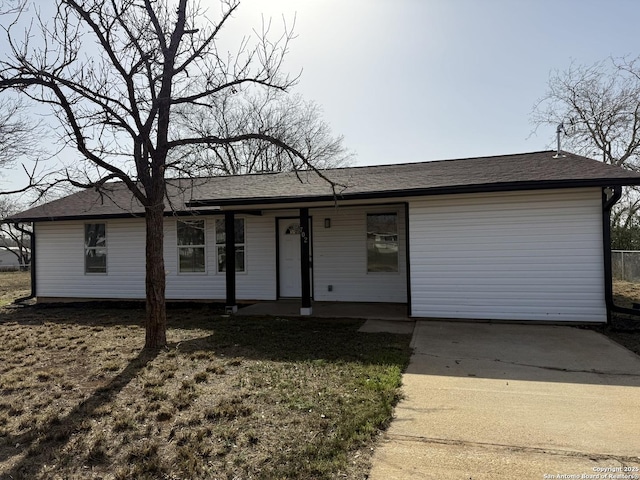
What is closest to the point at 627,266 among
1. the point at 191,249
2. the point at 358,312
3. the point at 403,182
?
the point at 403,182

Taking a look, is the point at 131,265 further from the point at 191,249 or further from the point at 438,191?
the point at 438,191

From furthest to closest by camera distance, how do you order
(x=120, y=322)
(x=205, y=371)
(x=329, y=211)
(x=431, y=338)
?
1. (x=329, y=211)
2. (x=120, y=322)
3. (x=431, y=338)
4. (x=205, y=371)

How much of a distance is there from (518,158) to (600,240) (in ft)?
10.7

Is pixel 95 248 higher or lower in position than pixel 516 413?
higher

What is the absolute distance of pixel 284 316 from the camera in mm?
8789

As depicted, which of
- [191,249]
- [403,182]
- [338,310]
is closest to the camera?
[403,182]

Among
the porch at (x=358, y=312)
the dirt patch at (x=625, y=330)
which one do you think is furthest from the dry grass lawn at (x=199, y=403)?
the dirt patch at (x=625, y=330)

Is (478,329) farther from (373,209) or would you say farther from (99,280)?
(99,280)

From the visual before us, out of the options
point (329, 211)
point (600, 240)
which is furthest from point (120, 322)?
point (600, 240)

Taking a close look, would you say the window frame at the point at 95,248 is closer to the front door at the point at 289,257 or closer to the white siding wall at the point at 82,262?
the white siding wall at the point at 82,262

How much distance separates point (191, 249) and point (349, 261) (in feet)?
14.4

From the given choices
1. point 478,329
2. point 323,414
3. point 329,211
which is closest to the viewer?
point 323,414

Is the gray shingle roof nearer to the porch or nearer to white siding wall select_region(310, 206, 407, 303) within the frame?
white siding wall select_region(310, 206, 407, 303)

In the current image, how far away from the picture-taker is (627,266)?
47.1 ft
